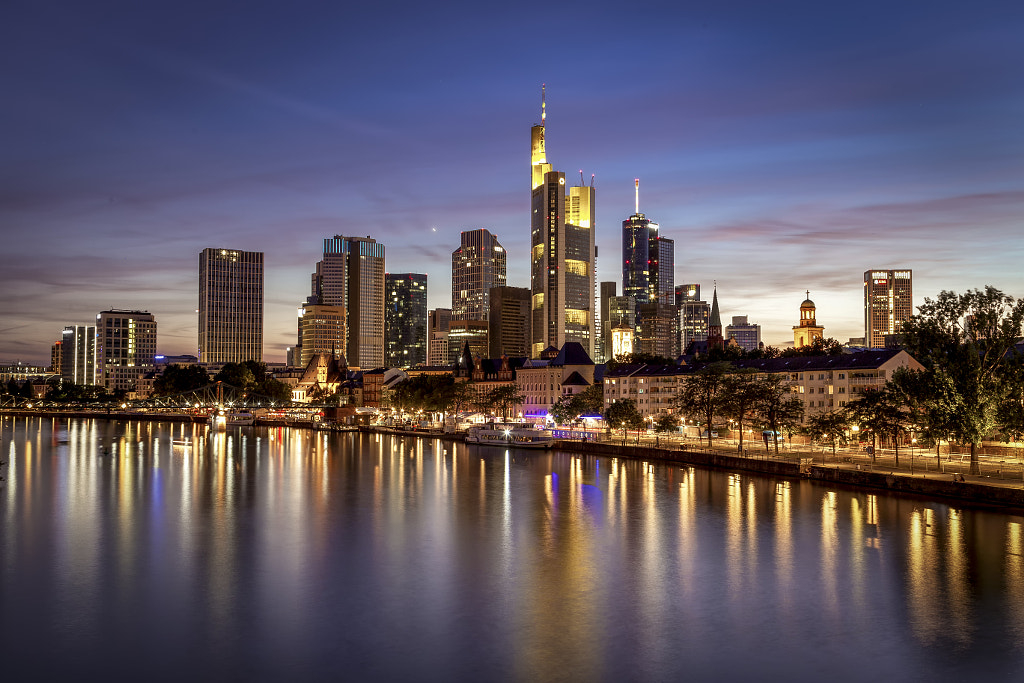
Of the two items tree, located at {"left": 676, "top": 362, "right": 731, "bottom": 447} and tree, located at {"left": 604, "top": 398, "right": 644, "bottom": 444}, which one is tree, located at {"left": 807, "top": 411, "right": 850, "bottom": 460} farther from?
tree, located at {"left": 604, "top": 398, "right": 644, "bottom": 444}

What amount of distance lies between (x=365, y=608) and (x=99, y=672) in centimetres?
976

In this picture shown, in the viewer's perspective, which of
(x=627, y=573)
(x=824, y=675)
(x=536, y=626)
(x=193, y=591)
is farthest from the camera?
(x=627, y=573)

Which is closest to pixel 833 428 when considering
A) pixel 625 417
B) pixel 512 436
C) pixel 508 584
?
pixel 625 417

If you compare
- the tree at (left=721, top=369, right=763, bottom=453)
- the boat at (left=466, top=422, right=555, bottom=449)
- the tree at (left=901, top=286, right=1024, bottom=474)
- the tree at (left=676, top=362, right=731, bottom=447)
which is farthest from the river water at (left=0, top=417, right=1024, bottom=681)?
the boat at (left=466, top=422, right=555, bottom=449)

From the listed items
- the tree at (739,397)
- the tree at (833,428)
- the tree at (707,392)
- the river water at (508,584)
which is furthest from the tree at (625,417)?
the river water at (508,584)

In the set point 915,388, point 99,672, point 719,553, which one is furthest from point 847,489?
point 99,672

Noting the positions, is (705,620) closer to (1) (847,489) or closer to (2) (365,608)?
(2) (365,608)

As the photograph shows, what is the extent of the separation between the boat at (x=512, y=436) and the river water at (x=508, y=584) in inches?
1800

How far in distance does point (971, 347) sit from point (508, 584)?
138ft

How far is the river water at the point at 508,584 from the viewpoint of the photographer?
27172 mm

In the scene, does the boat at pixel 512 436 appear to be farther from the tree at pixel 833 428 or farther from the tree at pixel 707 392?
the tree at pixel 833 428

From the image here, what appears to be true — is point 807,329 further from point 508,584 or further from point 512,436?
point 508,584

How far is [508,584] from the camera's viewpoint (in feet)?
120

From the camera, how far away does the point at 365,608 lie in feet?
109
